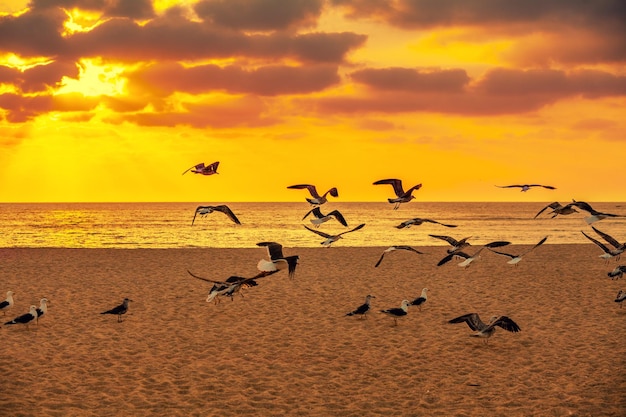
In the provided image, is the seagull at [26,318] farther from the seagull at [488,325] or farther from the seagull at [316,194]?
the seagull at [488,325]

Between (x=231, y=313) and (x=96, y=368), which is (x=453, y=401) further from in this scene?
(x=231, y=313)

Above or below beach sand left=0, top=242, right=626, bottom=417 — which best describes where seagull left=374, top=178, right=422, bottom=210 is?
above

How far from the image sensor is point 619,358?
52.7 ft

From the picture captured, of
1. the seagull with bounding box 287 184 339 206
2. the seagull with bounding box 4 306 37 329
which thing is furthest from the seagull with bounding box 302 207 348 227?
the seagull with bounding box 4 306 37 329

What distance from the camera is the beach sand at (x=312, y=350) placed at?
42.6ft

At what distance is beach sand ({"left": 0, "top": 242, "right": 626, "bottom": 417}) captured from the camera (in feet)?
42.6

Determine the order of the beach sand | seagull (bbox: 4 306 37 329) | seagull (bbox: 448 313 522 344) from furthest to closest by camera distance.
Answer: seagull (bbox: 4 306 37 329) → seagull (bbox: 448 313 522 344) → the beach sand

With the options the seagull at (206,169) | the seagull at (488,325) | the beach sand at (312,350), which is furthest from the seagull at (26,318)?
the seagull at (488,325)

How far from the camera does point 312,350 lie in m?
17.2

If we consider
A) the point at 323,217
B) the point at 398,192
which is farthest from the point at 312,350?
the point at 398,192

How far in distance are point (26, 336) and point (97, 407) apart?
7300mm

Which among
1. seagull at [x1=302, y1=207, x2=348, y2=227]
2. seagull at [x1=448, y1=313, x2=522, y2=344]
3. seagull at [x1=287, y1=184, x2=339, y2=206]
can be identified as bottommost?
seagull at [x1=448, y1=313, x2=522, y2=344]

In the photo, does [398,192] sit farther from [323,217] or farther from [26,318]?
[26,318]

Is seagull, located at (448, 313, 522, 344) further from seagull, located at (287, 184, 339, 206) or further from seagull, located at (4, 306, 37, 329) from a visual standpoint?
seagull, located at (4, 306, 37, 329)
